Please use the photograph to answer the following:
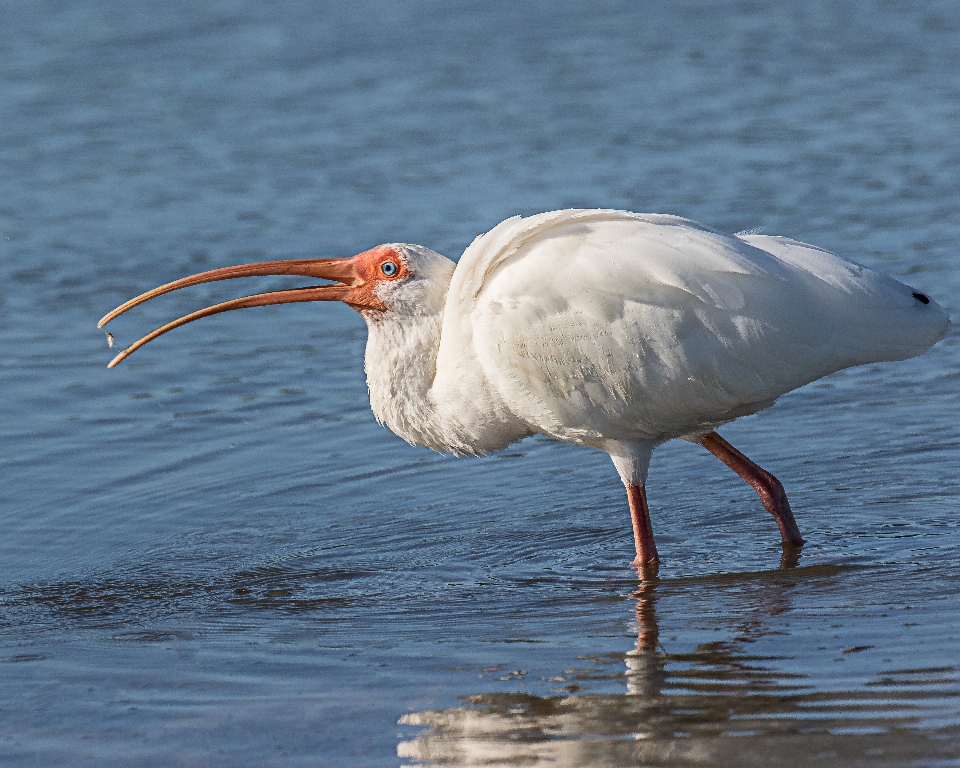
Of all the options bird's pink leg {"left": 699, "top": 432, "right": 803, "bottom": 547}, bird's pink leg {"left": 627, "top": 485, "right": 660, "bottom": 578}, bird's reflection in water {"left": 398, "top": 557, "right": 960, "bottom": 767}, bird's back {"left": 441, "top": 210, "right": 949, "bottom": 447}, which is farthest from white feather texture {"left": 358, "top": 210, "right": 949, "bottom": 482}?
bird's reflection in water {"left": 398, "top": 557, "right": 960, "bottom": 767}

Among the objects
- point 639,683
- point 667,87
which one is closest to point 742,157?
point 667,87

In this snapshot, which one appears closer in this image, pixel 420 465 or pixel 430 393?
pixel 430 393

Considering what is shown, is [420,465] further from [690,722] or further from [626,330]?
[690,722]

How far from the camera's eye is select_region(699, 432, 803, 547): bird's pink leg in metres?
7.75

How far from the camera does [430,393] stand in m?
7.50

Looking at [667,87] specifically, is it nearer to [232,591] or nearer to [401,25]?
[401,25]

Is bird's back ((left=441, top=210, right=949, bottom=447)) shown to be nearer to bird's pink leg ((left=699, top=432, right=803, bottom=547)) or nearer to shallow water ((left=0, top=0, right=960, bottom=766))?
bird's pink leg ((left=699, top=432, right=803, bottom=547))

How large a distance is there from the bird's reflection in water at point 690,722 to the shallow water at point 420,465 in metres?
0.02

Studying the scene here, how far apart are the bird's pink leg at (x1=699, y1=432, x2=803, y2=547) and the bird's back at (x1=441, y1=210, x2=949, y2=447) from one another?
595 millimetres

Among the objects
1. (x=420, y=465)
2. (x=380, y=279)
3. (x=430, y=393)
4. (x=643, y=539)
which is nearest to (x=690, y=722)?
(x=643, y=539)

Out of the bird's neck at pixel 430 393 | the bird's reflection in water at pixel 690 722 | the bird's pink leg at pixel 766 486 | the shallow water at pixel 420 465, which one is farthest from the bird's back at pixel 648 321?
the bird's reflection in water at pixel 690 722

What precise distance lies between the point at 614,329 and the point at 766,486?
1.34m

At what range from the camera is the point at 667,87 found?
1786 centimetres

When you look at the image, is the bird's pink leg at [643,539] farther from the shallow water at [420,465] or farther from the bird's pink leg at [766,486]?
the bird's pink leg at [766,486]
